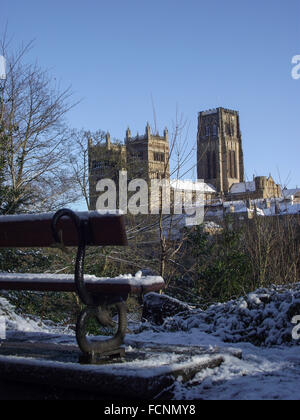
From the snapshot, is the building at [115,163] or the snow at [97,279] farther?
the building at [115,163]

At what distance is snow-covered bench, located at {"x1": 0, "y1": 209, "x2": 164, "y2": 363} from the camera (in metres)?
3.14

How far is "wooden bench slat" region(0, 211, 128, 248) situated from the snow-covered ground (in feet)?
3.17

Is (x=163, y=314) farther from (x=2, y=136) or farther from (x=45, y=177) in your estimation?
(x=45, y=177)

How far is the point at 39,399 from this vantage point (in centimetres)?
293

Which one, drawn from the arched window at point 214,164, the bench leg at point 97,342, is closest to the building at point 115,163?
the bench leg at point 97,342

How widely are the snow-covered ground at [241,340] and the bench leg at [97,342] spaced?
0.53 meters

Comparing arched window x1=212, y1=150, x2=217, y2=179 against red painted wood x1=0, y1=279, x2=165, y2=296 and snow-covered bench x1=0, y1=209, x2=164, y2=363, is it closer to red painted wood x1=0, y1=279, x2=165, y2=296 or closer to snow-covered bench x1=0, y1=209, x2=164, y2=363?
red painted wood x1=0, y1=279, x2=165, y2=296

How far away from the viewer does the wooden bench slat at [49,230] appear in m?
3.15

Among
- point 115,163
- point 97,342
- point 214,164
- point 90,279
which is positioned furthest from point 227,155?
point 97,342

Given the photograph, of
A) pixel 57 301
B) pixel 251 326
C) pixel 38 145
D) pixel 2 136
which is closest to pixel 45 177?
pixel 38 145

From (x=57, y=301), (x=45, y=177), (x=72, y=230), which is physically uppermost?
(x=45, y=177)

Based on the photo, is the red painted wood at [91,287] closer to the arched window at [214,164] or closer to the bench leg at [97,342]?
the bench leg at [97,342]

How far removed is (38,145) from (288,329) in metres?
8.16

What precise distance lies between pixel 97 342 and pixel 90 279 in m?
0.40
